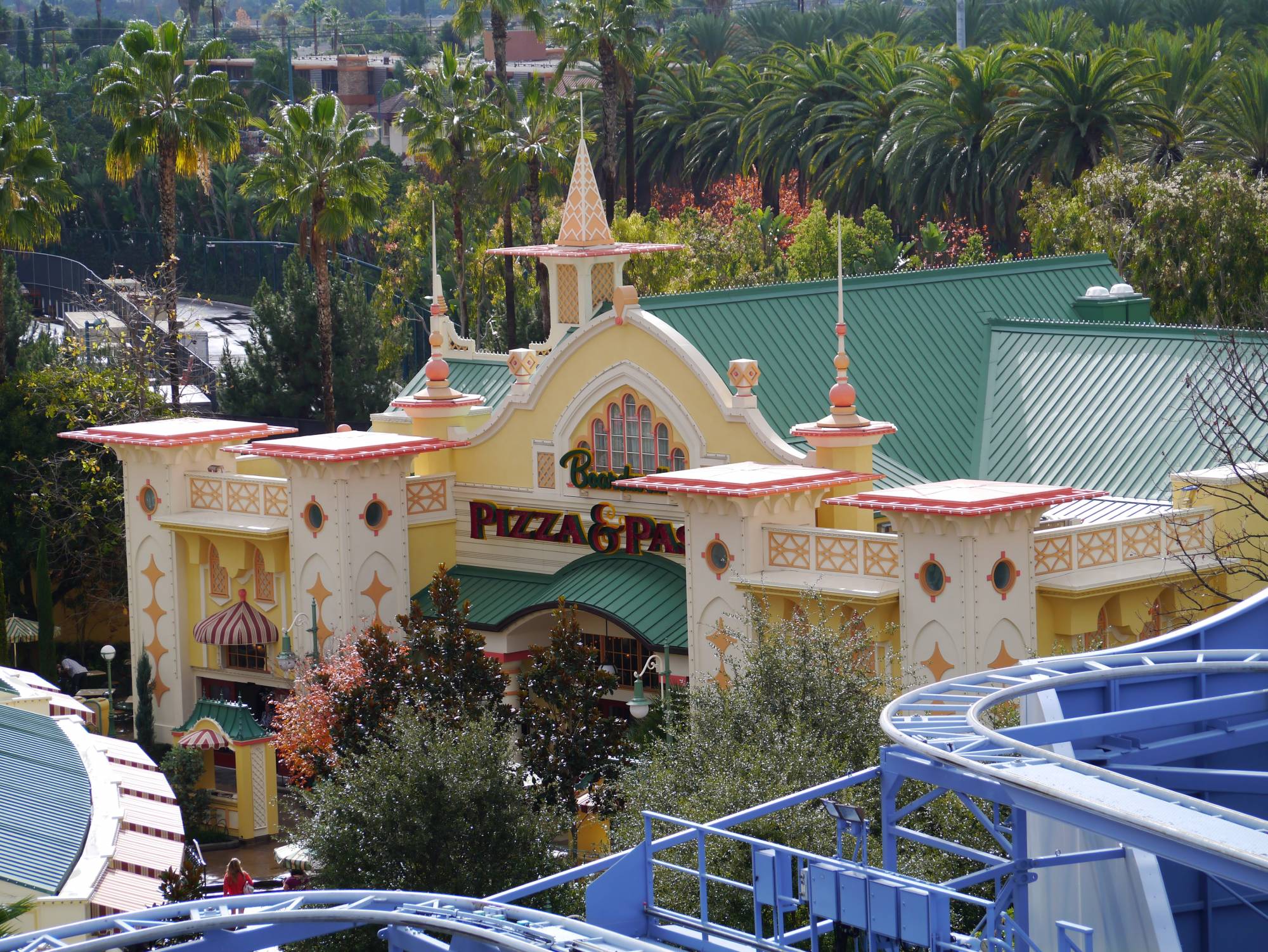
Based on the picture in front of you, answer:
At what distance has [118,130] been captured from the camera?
2478 inches

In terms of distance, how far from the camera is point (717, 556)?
39219mm

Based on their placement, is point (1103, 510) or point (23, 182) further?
point (23, 182)

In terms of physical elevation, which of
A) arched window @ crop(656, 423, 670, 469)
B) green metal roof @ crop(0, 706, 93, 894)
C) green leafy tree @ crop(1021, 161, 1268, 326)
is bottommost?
green metal roof @ crop(0, 706, 93, 894)

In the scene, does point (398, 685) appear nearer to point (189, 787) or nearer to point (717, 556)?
point (717, 556)

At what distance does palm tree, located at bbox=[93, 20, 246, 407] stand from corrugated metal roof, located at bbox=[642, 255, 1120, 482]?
21320 millimetres

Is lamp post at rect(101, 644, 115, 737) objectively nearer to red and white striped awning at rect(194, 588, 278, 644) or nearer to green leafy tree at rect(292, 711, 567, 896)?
red and white striped awning at rect(194, 588, 278, 644)

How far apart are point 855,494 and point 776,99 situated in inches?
2353

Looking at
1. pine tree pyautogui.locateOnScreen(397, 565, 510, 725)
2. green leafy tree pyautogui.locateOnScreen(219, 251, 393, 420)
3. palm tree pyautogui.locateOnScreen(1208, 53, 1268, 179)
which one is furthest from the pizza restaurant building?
palm tree pyautogui.locateOnScreen(1208, 53, 1268, 179)

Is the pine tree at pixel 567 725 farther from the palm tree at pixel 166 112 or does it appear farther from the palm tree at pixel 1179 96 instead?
the palm tree at pixel 1179 96

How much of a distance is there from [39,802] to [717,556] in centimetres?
1247

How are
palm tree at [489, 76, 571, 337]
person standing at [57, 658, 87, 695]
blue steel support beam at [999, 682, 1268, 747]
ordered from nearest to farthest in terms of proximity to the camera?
blue steel support beam at [999, 682, 1268, 747]
person standing at [57, 658, 87, 695]
palm tree at [489, 76, 571, 337]

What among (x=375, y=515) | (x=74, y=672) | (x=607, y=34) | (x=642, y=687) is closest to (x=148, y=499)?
(x=375, y=515)

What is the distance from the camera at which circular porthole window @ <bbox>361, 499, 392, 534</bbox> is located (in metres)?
44.2

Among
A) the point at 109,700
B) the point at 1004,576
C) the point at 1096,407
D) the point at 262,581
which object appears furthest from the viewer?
the point at 109,700
